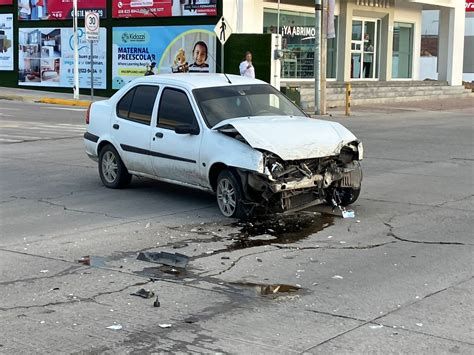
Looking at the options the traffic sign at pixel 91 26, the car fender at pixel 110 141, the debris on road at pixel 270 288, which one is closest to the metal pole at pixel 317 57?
the traffic sign at pixel 91 26

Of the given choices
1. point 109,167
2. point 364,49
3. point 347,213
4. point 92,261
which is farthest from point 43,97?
point 92,261

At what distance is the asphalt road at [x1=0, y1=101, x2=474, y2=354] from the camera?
4.97m

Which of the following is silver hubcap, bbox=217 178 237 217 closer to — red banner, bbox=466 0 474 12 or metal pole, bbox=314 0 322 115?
metal pole, bbox=314 0 322 115

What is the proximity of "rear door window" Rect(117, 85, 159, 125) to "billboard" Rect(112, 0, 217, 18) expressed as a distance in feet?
63.9

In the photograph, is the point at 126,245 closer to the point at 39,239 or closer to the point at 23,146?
the point at 39,239

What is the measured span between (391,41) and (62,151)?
28.6m

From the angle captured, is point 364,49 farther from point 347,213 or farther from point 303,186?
point 303,186

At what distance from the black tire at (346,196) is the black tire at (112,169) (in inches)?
125

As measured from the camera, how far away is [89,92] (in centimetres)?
3422

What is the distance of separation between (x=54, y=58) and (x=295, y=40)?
454 inches

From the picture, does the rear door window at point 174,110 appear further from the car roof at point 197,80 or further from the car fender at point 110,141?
the car fender at point 110,141

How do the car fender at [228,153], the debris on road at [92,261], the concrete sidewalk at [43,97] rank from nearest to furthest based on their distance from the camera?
the debris on road at [92,261], the car fender at [228,153], the concrete sidewalk at [43,97]

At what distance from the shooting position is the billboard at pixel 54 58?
110 feet

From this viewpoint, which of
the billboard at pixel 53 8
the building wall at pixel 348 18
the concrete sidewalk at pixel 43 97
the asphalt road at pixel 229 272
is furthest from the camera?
the billboard at pixel 53 8
